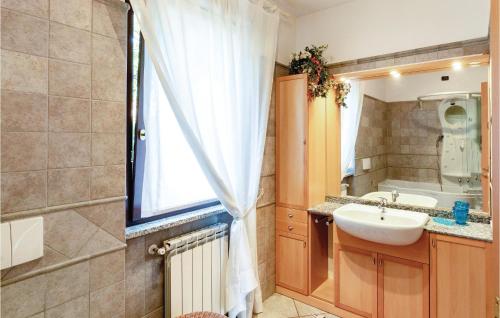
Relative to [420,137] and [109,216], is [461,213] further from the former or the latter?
[109,216]

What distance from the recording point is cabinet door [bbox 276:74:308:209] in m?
2.45

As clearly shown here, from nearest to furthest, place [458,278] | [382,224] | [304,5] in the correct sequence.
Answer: [458,278], [382,224], [304,5]

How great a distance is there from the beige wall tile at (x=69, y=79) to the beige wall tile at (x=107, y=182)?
0.35m

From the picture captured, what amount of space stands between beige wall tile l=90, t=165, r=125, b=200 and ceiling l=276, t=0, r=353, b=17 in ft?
7.02

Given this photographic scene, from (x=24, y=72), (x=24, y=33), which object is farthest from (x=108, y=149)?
(x=24, y=33)

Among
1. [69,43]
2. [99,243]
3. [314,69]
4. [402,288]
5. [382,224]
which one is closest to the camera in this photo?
[69,43]

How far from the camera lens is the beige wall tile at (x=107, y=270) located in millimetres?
1257

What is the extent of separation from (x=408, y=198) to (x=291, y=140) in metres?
1.15

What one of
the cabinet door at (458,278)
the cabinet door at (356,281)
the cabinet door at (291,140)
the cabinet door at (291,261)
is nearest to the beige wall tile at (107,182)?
the cabinet door at (291,140)

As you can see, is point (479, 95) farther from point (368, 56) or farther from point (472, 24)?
point (368, 56)

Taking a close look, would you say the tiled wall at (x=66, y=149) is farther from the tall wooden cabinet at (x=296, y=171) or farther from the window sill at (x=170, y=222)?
the tall wooden cabinet at (x=296, y=171)

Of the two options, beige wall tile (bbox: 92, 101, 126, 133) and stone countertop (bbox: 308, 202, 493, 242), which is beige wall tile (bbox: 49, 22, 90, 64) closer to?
beige wall tile (bbox: 92, 101, 126, 133)

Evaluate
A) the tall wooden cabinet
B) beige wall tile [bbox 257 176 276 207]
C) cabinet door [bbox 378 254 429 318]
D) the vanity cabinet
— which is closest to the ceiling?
the tall wooden cabinet

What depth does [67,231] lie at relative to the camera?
1.17 m
